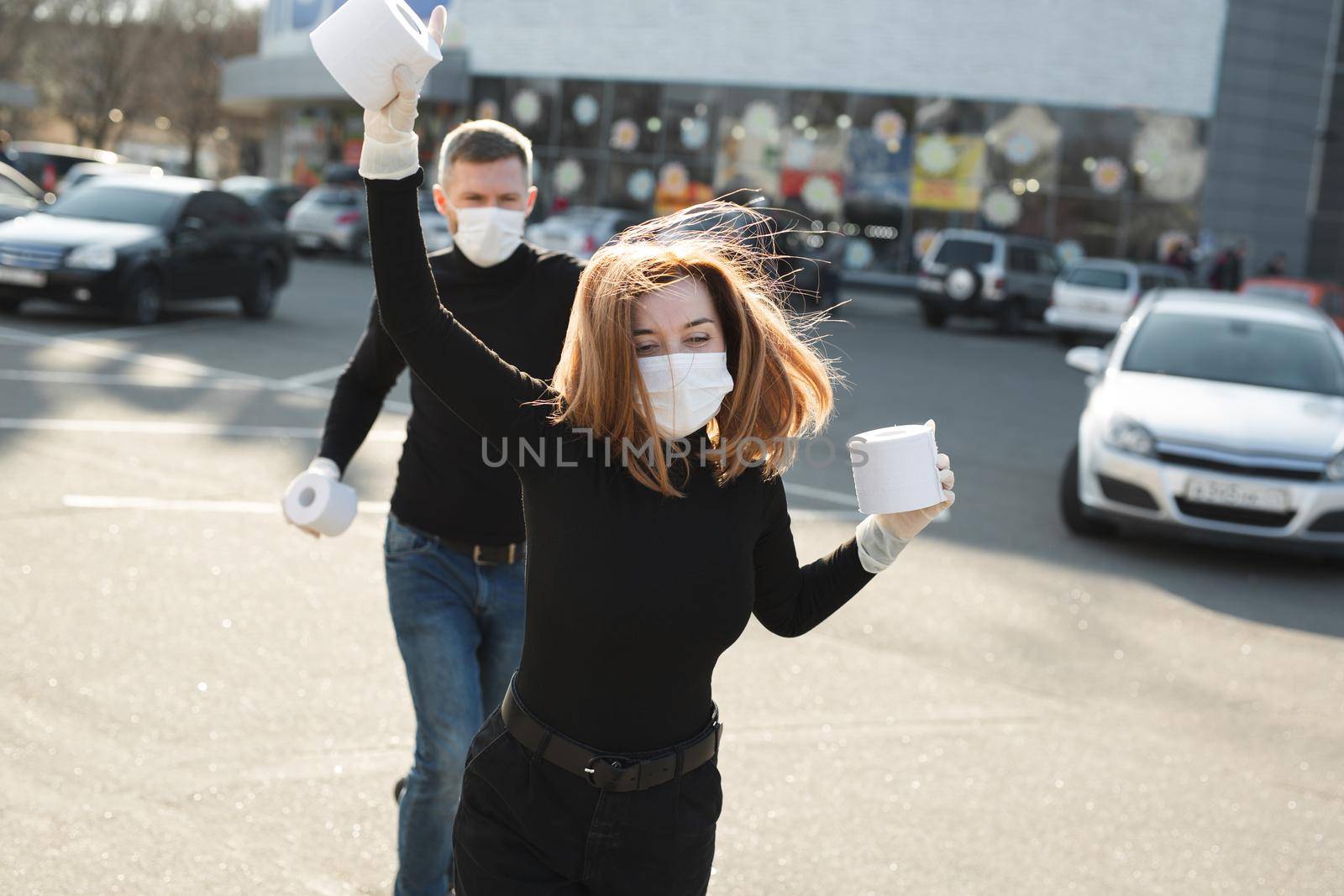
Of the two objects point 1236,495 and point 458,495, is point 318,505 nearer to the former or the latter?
point 458,495

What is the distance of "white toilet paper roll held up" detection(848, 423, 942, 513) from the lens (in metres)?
2.29

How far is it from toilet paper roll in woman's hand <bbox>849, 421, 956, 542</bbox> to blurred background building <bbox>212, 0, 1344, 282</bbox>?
2999 cm

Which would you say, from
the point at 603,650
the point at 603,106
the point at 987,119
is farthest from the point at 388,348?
the point at 603,106

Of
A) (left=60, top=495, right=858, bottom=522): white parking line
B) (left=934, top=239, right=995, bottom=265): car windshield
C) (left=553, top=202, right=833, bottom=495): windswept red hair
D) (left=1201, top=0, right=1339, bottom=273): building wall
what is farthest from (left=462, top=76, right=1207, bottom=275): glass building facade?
(left=553, top=202, right=833, bottom=495): windswept red hair

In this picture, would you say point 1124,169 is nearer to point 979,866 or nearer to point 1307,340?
point 1307,340

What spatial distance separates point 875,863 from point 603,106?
107 feet

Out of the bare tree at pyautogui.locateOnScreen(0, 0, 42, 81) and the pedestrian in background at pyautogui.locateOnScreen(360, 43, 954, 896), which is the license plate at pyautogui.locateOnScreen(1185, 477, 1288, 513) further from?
the bare tree at pyautogui.locateOnScreen(0, 0, 42, 81)

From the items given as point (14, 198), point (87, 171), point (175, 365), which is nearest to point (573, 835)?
point (175, 365)

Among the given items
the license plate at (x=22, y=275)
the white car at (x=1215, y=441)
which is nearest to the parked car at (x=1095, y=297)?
the white car at (x=1215, y=441)

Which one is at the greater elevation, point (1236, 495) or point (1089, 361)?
point (1089, 361)

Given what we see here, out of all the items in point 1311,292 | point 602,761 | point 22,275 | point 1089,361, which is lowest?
point 1311,292

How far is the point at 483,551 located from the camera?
3305 millimetres

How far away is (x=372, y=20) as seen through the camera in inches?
75.0

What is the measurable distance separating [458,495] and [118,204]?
45.9ft
